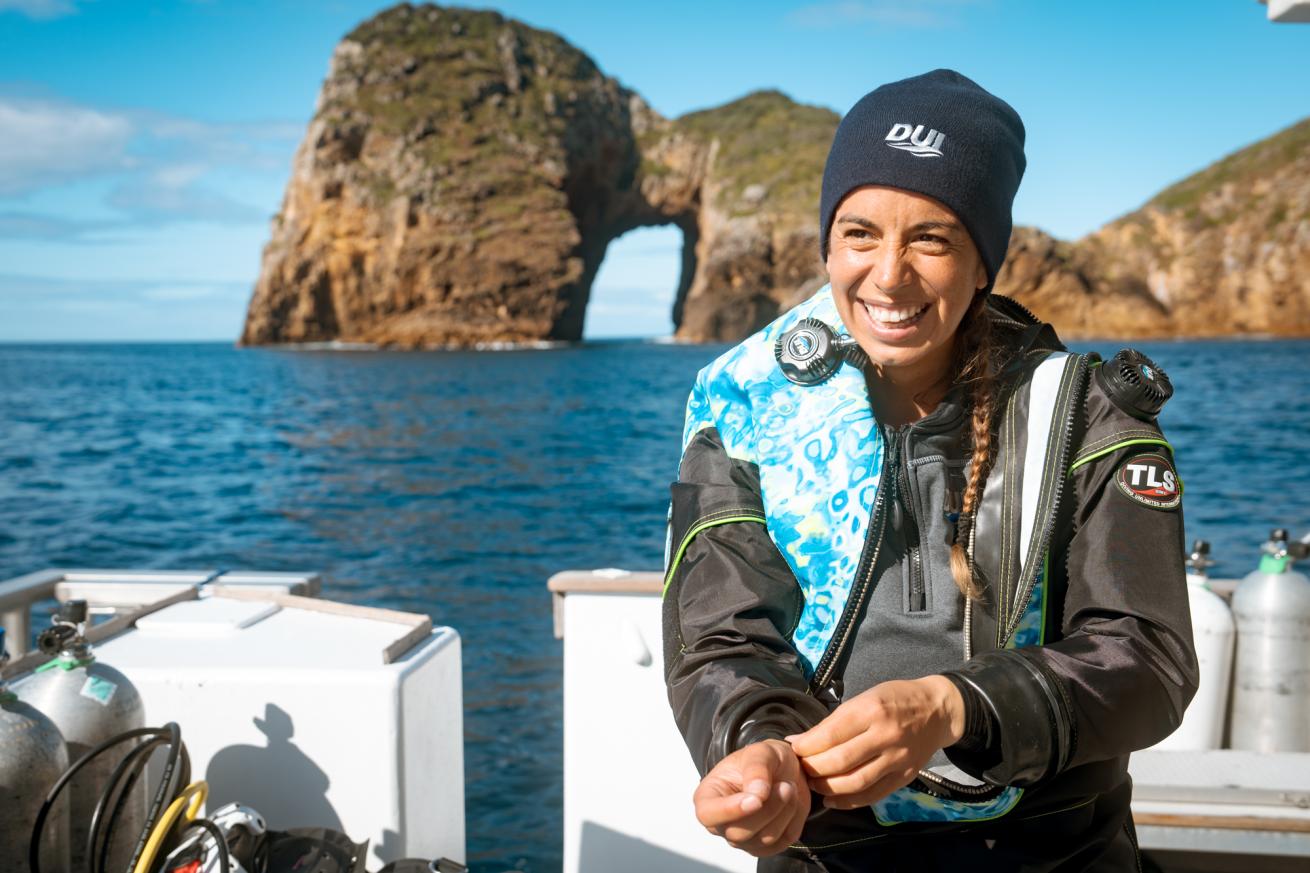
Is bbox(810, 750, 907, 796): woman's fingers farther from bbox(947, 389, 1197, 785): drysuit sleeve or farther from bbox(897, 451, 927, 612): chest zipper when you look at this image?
bbox(897, 451, 927, 612): chest zipper

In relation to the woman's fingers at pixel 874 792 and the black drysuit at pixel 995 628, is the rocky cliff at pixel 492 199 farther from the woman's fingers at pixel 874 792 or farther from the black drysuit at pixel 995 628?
the woman's fingers at pixel 874 792

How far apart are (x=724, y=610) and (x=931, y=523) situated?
0.31 m

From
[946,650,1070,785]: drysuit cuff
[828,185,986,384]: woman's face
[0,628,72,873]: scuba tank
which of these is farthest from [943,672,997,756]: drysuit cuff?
[0,628,72,873]: scuba tank

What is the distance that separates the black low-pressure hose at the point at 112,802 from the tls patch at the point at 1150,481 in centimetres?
202

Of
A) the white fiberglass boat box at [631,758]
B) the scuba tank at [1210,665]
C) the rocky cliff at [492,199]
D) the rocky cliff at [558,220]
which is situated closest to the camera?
the white fiberglass boat box at [631,758]

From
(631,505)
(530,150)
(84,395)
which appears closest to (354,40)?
(530,150)

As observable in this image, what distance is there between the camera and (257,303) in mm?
85250

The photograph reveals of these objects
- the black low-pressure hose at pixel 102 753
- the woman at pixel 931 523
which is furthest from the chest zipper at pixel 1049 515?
the black low-pressure hose at pixel 102 753

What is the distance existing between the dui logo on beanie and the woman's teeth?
0.67 feet

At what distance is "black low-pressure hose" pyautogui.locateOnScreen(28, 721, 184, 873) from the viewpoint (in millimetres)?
2236

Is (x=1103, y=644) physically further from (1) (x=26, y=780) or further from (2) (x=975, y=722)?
(1) (x=26, y=780)

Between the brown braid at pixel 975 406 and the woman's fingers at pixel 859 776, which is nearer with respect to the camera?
the woman's fingers at pixel 859 776

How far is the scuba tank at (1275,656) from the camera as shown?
11.3ft

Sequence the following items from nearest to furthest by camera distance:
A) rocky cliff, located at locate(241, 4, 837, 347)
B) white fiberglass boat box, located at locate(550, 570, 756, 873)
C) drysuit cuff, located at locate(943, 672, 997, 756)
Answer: drysuit cuff, located at locate(943, 672, 997, 756), white fiberglass boat box, located at locate(550, 570, 756, 873), rocky cliff, located at locate(241, 4, 837, 347)
